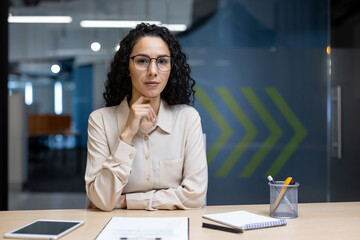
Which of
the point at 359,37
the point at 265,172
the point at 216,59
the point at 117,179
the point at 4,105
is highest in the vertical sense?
the point at 359,37

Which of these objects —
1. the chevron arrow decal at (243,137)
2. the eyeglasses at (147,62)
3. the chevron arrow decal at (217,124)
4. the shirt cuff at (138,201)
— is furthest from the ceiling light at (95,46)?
the shirt cuff at (138,201)

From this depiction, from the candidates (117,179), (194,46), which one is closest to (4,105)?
(194,46)

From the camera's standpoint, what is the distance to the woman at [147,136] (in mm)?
1725

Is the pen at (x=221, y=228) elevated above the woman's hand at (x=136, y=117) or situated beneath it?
situated beneath

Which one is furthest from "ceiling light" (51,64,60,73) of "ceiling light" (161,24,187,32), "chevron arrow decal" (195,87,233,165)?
"chevron arrow decal" (195,87,233,165)

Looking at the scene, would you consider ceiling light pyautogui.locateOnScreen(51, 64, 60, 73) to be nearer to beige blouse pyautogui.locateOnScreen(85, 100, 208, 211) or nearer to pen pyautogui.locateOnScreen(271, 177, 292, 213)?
beige blouse pyautogui.locateOnScreen(85, 100, 208, 211)

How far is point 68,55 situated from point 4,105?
2.34ft

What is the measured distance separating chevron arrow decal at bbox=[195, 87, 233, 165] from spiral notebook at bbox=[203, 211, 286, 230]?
1.91 metres

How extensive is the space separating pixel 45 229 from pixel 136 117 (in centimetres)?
70

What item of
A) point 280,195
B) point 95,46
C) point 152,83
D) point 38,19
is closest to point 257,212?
point 280,195

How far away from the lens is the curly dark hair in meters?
2.03

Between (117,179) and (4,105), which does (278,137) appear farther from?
(4,105)

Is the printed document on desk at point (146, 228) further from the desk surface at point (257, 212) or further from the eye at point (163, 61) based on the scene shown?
the eye at point (163, 61)

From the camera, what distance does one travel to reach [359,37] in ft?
11.9
